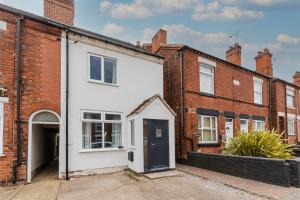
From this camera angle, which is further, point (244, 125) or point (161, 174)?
point (244, 125)

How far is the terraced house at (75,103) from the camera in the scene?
26.9ft

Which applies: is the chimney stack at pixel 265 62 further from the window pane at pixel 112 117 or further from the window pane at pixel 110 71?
the window pane at pixel 112 117

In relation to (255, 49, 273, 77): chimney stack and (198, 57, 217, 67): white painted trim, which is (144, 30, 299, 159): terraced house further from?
(255, 49, 273, 77): chimney stack

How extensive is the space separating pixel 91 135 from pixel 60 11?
7279 mm

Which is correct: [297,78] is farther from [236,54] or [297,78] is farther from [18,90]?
[18,90]

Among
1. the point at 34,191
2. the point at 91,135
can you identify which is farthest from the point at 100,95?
the point at 34,191

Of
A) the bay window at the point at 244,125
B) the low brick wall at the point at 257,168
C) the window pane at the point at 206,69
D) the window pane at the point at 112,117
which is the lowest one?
the low brick wall at the point at 257,168

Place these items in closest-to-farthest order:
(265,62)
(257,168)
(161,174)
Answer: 1. (257,168)
2. (161,174)
3. (265,62)

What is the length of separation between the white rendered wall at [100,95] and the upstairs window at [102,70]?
0.21m

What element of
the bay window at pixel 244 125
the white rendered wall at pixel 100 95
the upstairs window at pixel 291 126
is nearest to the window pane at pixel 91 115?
the white rendered wall at pixel 100 95

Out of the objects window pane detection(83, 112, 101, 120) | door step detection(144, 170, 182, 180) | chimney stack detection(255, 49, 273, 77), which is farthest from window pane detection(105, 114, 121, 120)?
chimney stack detection(255, 49, 273, 77)

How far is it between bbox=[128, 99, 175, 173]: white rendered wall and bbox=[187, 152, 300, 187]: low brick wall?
6.10 ft

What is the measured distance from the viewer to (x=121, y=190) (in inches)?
289

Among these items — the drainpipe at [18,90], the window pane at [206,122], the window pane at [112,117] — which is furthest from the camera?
the window pane at [206,122]
